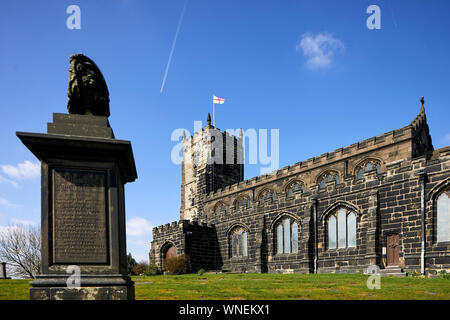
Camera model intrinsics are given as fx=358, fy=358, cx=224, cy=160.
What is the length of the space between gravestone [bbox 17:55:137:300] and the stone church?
17204 millimetres

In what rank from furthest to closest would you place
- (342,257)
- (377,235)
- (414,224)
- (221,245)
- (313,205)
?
(221,245) < (313,205) < (342,257) < (377,235) < (414,224)

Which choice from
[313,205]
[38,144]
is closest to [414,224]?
[313,205]

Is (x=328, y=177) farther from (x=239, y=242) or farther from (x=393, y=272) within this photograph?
(x=393, y=272)

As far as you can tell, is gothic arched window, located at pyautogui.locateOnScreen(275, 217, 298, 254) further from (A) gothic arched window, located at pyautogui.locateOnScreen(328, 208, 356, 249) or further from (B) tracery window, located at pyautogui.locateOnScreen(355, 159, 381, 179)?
(B) tracery window, located at pyautogui.locateOnScreen(355, 159, 381, 179)

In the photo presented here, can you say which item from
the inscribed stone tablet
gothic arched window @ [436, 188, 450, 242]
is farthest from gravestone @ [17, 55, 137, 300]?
gothic arched window @ [436, 188, 450, 242]

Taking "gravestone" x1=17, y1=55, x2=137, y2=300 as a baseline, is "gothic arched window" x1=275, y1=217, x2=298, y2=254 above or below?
below

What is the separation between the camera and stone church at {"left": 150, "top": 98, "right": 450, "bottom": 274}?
18.7m

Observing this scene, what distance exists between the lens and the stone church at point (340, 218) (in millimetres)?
18656

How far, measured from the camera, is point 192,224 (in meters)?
32.0

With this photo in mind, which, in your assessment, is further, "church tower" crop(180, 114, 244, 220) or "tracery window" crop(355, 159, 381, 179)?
"church tower" crop(180, 114, 244, 220)

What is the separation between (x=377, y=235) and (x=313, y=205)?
4.88 meters

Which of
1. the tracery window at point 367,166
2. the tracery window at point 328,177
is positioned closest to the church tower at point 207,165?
the tracery window at point 328,177
